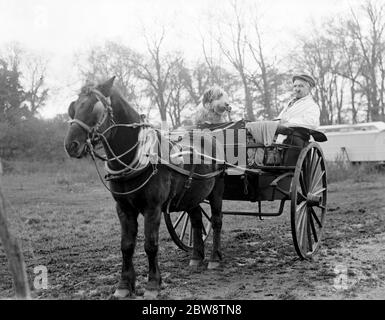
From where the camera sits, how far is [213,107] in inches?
261

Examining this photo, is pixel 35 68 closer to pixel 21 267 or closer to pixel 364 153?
pixel 364 153

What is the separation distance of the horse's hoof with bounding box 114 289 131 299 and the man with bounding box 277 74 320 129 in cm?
317

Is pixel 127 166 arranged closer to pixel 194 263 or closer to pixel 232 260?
pixel 194 263

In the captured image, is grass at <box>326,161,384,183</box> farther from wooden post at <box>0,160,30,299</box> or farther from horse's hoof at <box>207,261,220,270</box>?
wooden post at <box>0,160,30,299</box>

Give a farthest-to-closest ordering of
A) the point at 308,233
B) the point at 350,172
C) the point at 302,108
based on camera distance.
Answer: the point at 350,172 < the point at 308,233 < the point at 302,108

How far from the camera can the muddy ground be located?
199 inches

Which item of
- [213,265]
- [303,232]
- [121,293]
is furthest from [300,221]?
[121,293]

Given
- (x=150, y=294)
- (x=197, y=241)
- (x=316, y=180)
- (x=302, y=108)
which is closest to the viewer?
(x=150, y=294)

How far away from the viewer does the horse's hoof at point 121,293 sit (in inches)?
187

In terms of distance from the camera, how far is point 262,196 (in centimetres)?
667

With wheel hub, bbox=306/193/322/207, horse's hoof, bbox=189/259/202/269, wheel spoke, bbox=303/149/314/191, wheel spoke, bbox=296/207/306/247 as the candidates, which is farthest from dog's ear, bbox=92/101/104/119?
wheel hub, bbox=306/193/322/207

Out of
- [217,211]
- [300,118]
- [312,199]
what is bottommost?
[217,211]

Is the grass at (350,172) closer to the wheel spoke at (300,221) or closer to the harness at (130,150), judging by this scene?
the wheel spoke at (300,221)

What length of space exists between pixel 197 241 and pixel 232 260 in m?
0.66
